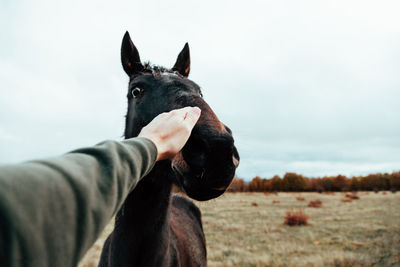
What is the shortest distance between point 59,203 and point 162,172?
75.6 inches

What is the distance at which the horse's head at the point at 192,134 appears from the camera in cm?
164

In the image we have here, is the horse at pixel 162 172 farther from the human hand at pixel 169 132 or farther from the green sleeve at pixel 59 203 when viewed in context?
the green sleeve at pixel 59 203

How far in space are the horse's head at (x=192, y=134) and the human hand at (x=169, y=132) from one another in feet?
0.70

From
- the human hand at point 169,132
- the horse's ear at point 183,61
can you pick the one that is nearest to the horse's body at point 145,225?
the human hand at point 169,132

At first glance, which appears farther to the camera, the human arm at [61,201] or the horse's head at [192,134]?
the horse's head at [192,134]

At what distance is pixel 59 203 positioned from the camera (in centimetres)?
62

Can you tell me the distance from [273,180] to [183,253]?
74.0m

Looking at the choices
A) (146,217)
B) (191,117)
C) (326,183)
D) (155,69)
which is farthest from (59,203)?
(326,183)

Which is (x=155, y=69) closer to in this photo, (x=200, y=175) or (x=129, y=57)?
(x=129, y=57)

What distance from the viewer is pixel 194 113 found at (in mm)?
1696

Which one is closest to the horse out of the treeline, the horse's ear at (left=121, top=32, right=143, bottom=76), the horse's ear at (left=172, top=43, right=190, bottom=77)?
the horse's ear at (left=121, top=32, right=143, bottom=76)

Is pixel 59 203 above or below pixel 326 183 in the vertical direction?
above

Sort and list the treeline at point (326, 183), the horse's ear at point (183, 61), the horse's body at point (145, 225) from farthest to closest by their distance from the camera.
Result: the treeline at point (326, 183) < the horse's ear at point (183, 61) < the horse's body at point (145, 225)

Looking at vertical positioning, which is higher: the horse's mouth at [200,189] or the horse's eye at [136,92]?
the horse's eye at [136,92]
